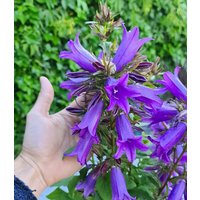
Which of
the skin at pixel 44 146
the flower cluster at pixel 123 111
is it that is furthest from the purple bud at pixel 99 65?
the skin at pixel 44 146

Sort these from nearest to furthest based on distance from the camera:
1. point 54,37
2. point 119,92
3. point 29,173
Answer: point 119,92 → point 29,173 → point 54,37

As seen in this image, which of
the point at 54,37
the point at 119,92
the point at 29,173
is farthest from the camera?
the point at 54,37

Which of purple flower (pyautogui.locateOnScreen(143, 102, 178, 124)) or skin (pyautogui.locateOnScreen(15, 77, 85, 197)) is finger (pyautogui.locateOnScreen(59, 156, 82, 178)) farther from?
purple flower (pyautogui.locateOnScreen(143, 102, 178, 124))

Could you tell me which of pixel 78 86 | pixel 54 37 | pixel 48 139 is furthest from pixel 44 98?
pixel 54 37

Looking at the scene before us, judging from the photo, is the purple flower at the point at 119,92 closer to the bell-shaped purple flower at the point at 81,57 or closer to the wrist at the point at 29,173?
the bell-shaped purple flower at the point at 81,57

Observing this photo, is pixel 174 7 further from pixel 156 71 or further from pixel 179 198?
pixel 179 198

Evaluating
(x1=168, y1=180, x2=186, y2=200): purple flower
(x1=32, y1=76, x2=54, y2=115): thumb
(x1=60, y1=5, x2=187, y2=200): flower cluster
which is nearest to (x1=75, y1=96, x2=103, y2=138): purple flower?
Result: (x1=60, y1=5, x2=187, y2=200): flower cluster

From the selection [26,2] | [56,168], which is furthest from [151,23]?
[56,168]

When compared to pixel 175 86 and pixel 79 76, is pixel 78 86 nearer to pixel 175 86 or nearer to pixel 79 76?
pixel 79 76

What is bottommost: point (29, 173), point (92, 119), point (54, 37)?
point (29, 173)
